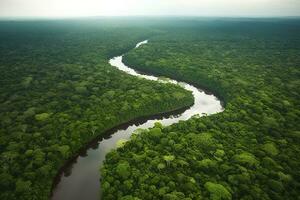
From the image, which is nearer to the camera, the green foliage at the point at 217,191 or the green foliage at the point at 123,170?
the green foliage at the point at 217,191

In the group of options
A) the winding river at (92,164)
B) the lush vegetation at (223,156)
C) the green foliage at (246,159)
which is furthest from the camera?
the green foliage at (246,159)

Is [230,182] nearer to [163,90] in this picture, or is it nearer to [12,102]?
[163,90]

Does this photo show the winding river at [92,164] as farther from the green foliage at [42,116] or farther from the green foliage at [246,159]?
the green foliage at [246,159]

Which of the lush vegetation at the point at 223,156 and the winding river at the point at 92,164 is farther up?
the lush vegetation at the point at 223,156

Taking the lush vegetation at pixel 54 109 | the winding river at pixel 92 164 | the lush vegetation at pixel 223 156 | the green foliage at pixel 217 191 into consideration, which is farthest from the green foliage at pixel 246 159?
the lush vegetation at pixel 54 109

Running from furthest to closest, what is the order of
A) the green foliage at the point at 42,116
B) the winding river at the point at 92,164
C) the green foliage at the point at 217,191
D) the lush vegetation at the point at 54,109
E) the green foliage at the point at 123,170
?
the green foliage at the point at 42,116, the lush vegetation at the point at 54,109, the winding river at the point at 92,164, the green foliage at the point at 123,170, the green foliage at the point at 217,191

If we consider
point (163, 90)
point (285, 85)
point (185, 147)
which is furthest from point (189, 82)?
point (185, 147)

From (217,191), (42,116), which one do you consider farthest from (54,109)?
(217,191)

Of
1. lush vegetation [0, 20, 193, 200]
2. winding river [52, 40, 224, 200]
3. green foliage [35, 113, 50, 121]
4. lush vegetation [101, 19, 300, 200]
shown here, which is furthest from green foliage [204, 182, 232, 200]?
green foliage [35, 113, 50, 121]

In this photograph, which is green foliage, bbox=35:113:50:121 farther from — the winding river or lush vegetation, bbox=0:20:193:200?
the winding river
